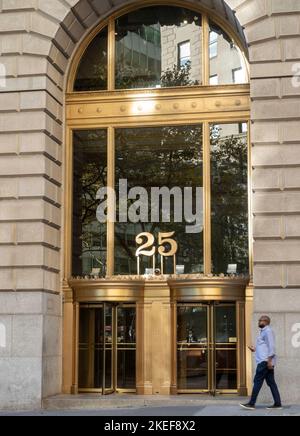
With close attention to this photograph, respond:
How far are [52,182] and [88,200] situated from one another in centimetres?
117

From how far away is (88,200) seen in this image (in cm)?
1950

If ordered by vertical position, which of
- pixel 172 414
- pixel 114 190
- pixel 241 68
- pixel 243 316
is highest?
pixel 241 68

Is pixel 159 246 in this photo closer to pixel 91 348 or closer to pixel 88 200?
pixel 88 200

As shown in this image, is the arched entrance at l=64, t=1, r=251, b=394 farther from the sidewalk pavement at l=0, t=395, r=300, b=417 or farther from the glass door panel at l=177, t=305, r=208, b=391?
the sidewalk pavement at l=0, t=395, r=300, b=417

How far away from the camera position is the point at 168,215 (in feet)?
62.7

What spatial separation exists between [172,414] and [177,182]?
19.6 ft

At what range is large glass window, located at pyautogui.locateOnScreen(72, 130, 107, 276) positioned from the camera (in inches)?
759

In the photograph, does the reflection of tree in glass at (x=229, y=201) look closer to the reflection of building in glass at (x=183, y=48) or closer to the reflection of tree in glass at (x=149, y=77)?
the reflection of tree in glass at (x=149, y=77)

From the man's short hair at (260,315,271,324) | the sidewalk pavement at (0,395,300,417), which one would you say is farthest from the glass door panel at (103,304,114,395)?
the man's short hair at (260,315,271,324)

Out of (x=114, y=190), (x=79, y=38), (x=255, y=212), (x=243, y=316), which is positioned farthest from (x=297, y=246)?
(x=79, y=38)

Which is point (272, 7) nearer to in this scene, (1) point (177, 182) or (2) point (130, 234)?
(1) point (177, 182)

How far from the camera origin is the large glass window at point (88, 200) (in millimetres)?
19281
